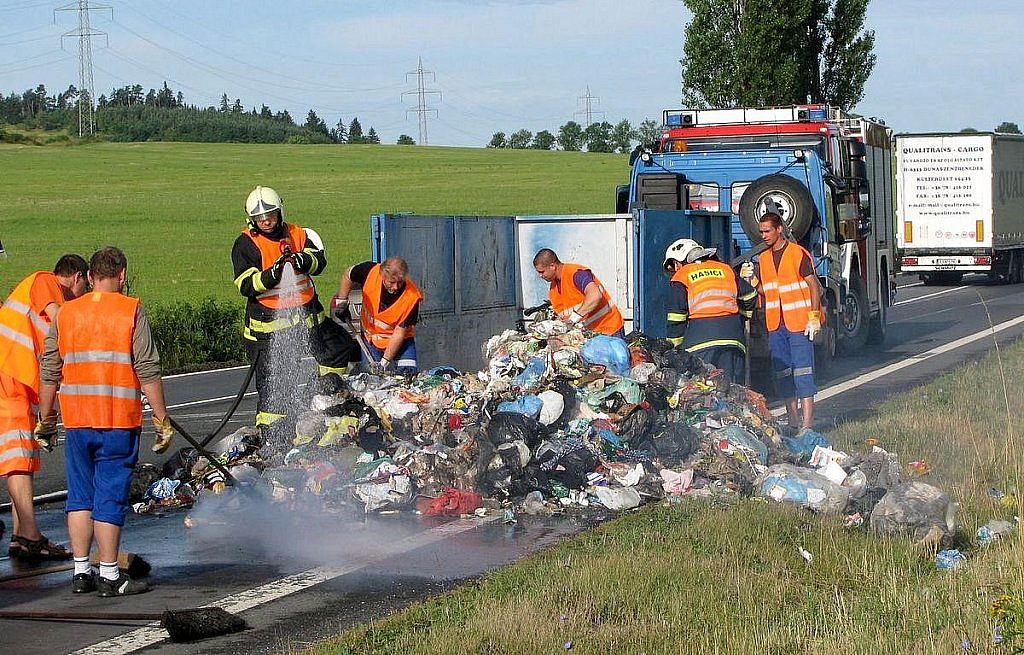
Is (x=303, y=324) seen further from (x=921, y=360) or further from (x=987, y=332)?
(x=987, y=332)

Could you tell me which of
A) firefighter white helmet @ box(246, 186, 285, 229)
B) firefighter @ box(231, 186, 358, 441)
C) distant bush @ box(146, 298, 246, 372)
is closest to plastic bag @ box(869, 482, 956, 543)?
firefighter @ box(231, 186, 358, 441)

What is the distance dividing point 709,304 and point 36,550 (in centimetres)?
544

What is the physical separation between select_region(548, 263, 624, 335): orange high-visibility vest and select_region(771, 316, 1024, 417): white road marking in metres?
1.61

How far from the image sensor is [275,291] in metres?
9.22

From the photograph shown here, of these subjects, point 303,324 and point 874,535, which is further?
point 303,324

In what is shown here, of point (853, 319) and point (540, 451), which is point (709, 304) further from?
point (853, 319)

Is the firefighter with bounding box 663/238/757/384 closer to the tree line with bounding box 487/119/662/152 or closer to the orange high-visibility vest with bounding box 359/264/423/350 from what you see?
the orange high-visibility vest with bounding box 359/264/423/350

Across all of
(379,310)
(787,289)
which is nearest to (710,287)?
(787,289)

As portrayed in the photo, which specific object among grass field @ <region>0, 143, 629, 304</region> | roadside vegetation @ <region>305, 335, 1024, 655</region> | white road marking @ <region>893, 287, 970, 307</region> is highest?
grass field @ <region>0, 143, 629, 304</region>

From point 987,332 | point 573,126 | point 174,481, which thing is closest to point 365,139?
point 573,126

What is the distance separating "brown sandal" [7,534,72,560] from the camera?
25.1 feet

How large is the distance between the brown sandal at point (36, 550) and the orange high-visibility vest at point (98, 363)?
115cm

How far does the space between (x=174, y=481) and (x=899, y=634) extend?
558 centimetres

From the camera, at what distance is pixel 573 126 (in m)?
123
